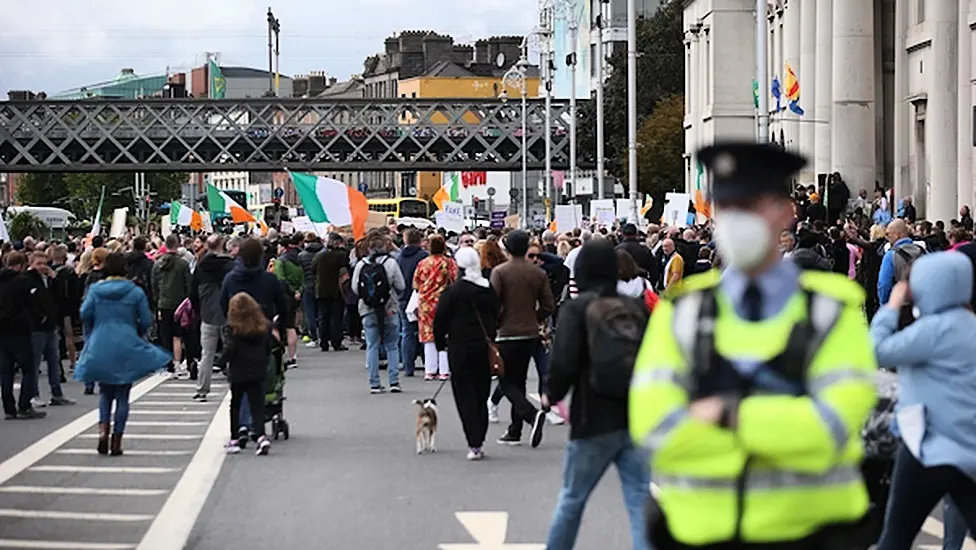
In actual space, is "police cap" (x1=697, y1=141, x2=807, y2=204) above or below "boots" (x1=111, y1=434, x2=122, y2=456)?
above

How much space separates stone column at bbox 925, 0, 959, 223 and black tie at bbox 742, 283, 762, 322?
37.9m

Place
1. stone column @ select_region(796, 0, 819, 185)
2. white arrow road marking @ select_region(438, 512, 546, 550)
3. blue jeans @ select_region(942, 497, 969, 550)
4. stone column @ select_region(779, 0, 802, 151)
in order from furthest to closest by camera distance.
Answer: stone column @ select_region(779, 0, 802, 151), stone column @ select_region(796, 0, 819, 185), white arrow road marking @ select_region(438, 512, 546, 550), blue jeans @ select_region(942, 497, 969, 550)

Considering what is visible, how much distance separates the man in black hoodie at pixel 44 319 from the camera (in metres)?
20.7

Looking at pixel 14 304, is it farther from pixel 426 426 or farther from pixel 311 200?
pixel 311 200

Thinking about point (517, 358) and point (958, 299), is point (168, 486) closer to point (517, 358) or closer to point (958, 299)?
point (517, 358)

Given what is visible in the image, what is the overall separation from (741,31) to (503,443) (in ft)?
179

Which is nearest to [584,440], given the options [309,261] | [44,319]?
[44,319]

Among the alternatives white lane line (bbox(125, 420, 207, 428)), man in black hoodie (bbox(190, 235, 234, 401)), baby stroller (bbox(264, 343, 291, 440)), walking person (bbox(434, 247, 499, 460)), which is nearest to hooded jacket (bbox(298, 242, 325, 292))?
man in black hoodie (bbox(190, 235, 234, 401))

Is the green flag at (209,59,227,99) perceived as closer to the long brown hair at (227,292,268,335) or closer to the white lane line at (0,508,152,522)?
the long brown hair at (227,292,268,335)

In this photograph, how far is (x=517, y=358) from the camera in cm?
1652

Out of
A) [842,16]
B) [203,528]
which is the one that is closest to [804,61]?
[842,16]

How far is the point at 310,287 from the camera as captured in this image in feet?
108

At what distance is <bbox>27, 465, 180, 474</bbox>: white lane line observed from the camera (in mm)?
15641

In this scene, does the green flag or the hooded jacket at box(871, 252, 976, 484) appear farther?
the green flag
